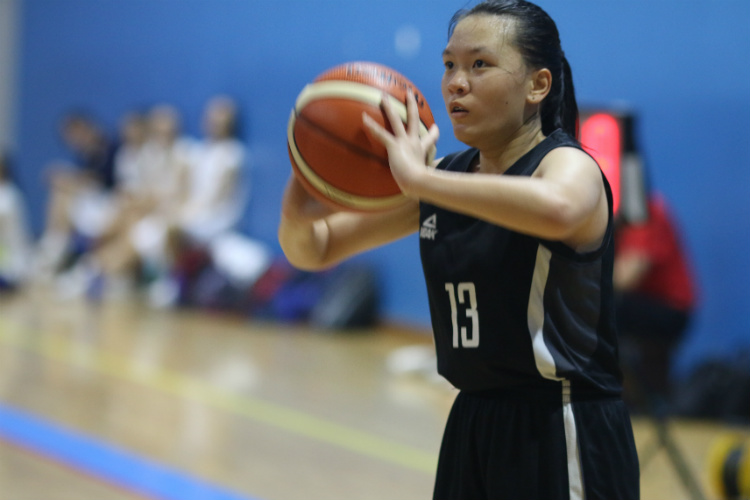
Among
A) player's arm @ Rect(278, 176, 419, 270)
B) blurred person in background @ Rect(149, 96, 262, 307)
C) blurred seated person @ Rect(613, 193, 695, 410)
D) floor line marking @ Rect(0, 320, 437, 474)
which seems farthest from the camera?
blurred person in background @ Rect(149, 96, 262, 307)

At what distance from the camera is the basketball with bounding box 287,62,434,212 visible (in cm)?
167

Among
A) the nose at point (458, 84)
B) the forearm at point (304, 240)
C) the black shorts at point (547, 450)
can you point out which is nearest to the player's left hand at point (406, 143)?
the nose at point (458, 84)

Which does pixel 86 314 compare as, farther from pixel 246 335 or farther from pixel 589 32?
pixel 589 32

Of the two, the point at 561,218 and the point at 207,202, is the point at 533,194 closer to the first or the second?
the point at 561,218

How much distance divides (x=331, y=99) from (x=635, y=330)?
344 centimetres

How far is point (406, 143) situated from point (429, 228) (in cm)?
20

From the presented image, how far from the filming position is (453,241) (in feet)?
5.39

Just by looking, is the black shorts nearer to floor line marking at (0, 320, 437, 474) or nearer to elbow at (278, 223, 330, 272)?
elbow at (278, 223, 330, 272)

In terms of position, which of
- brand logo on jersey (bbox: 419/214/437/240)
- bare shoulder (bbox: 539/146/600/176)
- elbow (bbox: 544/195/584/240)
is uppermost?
bare shoulder (bbox: 539/146/600/176)

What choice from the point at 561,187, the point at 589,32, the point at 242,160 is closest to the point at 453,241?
the point at 561,187

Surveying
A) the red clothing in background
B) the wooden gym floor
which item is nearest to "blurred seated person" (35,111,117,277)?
the wooden gym floor

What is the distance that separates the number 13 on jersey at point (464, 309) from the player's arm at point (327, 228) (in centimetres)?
30

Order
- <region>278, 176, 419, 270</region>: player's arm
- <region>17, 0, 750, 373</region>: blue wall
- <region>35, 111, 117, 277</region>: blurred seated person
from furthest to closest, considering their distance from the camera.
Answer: <region>35, 111, 117, 277</region>: blurred seated person, <region>17, 0, 750, 373</region>: blue wall, <region>278, 176, 419, 270</region>: player's arm

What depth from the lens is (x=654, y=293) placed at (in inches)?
192
